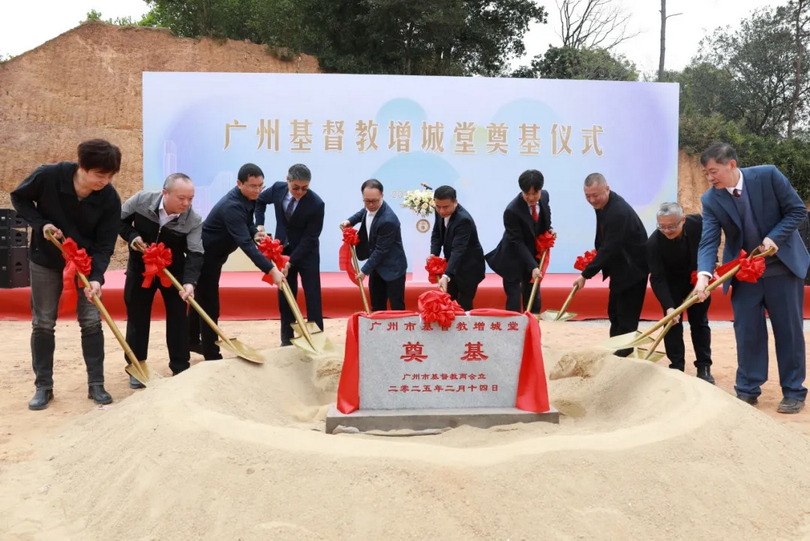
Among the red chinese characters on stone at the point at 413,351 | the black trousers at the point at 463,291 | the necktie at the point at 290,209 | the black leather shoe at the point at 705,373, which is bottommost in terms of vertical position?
the black leather shoe at the point at 705,373

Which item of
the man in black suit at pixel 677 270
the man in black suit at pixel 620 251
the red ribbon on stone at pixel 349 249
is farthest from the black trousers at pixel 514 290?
the red ribbon on stone at pixel 349 249

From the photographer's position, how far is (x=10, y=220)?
634cm

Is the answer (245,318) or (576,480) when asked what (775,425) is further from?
(245,318)

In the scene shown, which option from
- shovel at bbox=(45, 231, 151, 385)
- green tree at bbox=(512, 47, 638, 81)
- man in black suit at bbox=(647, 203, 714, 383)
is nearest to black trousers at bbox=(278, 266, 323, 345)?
shovel at bbox=(45, 231, 151, 385)

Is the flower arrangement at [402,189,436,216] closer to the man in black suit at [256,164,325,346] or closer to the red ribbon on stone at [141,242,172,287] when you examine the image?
the man in black suit at [256,164,325,346]

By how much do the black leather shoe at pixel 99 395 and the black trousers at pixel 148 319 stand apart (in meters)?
0.35

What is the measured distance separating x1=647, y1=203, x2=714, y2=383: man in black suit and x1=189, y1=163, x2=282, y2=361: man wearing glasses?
220 centimetres

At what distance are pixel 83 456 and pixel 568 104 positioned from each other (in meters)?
6.85

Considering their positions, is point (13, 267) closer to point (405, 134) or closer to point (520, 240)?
point (405, 134)

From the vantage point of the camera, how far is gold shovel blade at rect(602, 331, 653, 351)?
3.38 meters

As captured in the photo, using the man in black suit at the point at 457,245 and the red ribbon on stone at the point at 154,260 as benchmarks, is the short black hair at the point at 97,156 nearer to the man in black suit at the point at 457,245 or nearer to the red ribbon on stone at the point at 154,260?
the red ribbon on stone at the point at 154,260

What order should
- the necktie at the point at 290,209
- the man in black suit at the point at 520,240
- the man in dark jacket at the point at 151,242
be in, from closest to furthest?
1. the man in dark jacket at the point at 151,242
2. the man in black suit at the point at 520,240
3. the necktie at the point at 290,209

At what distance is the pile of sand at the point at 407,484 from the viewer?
1807 millimetres

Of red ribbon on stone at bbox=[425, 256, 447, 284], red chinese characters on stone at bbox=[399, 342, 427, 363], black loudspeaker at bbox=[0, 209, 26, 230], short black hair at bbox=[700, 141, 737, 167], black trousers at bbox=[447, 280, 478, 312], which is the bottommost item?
red chinese characters on stone at bbox=[399, 342, 427, 363]
